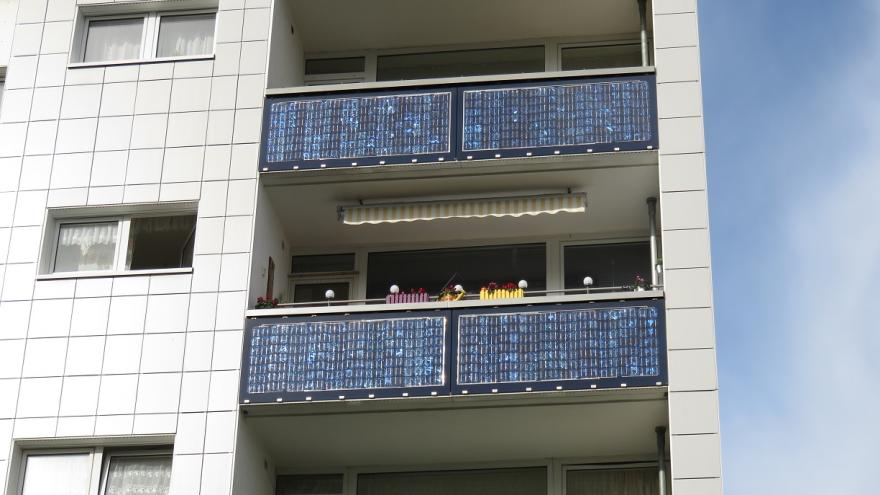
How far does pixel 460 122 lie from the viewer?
21797mm

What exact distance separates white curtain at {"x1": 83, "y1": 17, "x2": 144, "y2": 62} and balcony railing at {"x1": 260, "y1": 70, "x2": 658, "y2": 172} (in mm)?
2702

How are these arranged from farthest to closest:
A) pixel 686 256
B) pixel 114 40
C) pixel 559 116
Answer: pixel 114 40 < pixel 559 116 < pixel 686 256

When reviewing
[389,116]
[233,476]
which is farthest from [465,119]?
[233,476]

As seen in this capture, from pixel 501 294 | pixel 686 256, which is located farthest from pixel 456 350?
pixel 686 256

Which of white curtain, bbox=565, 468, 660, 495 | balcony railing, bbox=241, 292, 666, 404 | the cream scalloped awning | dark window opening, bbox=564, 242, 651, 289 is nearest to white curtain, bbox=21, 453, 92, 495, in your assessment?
balcony railing, bbox=241, 292, 666, 404

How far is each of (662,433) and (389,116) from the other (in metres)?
5.97

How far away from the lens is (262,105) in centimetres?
2220

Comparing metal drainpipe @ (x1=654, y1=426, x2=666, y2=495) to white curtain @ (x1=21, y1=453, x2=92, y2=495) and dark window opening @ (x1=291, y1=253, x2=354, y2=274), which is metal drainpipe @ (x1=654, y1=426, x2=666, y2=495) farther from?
white curtain @ (x1=21, y1=453, x2=92, y2=495)

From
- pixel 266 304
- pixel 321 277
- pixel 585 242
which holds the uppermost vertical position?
pixel 585 242

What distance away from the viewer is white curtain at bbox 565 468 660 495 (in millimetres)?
21156

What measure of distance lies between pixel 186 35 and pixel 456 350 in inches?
274

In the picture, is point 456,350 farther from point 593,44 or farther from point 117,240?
point 593,44

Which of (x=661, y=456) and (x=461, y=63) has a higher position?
(x=461, y=63)

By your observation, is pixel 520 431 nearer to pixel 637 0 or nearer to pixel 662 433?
pixel 662 433
